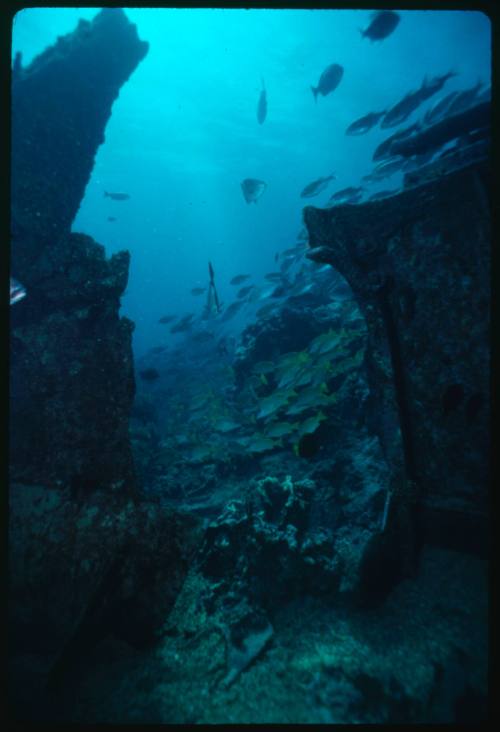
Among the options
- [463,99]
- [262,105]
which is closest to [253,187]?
[262,105]

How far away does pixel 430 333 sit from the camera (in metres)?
2.80

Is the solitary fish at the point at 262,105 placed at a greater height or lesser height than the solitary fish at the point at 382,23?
greater

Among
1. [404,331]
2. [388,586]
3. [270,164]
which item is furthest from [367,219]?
[270,164]

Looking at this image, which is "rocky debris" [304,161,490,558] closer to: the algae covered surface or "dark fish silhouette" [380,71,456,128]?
the algae covered surface

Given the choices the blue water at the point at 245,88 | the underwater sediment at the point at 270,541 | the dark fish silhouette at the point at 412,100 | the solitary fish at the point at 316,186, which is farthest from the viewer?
the blue water at the point at 245,88

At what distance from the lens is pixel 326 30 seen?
2319 centimetres

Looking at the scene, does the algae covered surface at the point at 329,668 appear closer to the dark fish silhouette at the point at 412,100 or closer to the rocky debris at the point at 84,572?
the rocky debris at the point at 84,572

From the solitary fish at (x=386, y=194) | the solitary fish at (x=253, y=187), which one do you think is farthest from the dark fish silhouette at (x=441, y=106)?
the solitary fish at (x=253, y=187)

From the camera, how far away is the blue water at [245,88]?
2248 centimetres

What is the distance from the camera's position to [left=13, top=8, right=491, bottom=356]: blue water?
2248 centimetres

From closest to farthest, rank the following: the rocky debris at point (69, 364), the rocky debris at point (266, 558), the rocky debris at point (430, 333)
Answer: the rocky debris at point (430, 333), the rocky debris at point (69, 364), the rocky debris at point (266, 558)

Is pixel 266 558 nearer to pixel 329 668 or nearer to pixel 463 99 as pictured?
pixel 329 668

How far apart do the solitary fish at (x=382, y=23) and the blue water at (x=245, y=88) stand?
1.41 m

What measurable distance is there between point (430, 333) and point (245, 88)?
33.9 meters
